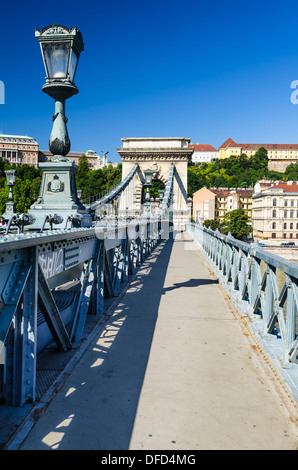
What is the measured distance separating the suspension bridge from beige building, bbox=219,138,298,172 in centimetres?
14325

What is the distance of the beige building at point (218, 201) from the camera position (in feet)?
312

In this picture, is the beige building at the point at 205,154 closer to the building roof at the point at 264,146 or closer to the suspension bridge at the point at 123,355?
Answer: the building roof at the point at 264,146

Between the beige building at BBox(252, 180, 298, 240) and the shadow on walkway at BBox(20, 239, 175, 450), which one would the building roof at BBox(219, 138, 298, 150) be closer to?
the beige building at BBox(252, 180, 298, 240)

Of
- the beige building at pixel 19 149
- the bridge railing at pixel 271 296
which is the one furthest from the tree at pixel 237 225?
the bridge railing at pixel 271 296

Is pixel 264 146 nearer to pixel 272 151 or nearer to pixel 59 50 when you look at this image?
pixel 272 151

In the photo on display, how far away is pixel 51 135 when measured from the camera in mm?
5031

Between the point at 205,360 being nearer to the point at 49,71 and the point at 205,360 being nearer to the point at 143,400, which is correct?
the point at 143,400

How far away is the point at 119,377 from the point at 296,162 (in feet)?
490

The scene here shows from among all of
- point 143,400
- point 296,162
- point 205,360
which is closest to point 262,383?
point 205,360

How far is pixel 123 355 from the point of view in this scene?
3.65 meters

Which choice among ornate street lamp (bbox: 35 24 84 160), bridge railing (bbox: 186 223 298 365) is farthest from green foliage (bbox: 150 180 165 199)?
ornate street lamp (bbox: 35 24 84 160)

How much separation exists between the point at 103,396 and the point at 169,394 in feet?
1.57

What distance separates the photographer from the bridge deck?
Answer: 7.59 ft
